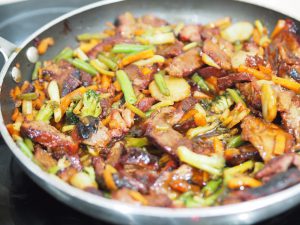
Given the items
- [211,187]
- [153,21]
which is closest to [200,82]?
[153,21]

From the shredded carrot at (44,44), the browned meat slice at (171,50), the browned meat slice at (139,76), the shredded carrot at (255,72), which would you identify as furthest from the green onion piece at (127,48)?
the shredded carrot at (255,72)

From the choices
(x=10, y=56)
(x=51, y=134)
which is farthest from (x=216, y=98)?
(x=10, y=56)

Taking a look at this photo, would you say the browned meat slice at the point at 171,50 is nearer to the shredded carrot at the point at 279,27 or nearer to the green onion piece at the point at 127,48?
the green onion piece at the point at 127,48

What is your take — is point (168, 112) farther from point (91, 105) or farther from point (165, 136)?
point (91, 105)

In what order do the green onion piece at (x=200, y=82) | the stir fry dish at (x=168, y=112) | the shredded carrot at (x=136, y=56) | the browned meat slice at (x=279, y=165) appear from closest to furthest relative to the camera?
the browned meat slice at (x=279, y=165)
the stir fry dish at (x=168, y=112)
the green onion piece at (x=200, y=82)
the shredded carrot at (x=136, y=56)

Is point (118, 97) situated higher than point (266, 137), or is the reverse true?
point (266, 137)

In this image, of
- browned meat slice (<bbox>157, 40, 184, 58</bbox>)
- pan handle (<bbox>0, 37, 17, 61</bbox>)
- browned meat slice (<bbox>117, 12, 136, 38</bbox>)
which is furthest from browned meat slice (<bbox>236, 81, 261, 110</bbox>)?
pan handle (<bbox>0, 37, 17, 61</bbox>)
